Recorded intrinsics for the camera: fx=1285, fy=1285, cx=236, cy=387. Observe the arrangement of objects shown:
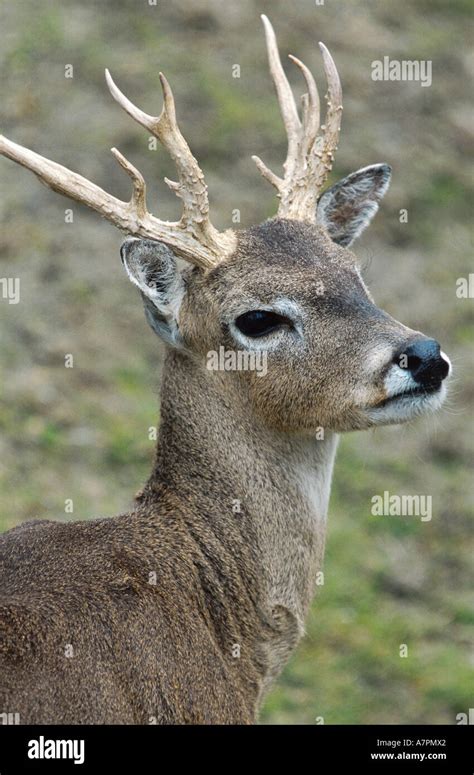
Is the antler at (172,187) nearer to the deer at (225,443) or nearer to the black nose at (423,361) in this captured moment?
the deer at (225,443)

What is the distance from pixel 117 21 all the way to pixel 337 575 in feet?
27.1

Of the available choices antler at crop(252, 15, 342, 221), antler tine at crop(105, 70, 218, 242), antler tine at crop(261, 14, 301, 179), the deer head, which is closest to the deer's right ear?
the deer head

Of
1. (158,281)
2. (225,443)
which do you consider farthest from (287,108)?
(225,443)

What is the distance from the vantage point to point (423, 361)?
246 inches

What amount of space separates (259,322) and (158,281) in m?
0.62

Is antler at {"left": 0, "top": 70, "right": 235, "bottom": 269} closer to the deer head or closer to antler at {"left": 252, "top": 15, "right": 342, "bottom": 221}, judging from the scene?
the deer head

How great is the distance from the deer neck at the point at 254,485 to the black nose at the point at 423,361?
2.45 ft

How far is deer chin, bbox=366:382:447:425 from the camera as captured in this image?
20.6 feet

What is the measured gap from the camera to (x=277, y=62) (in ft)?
26.3

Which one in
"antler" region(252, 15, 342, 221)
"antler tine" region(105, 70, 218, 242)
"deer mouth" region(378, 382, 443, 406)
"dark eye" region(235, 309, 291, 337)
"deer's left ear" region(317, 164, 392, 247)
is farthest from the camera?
"deer's left ear" region(317, 164, 392, 247)

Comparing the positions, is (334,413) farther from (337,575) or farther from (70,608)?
(337,575)

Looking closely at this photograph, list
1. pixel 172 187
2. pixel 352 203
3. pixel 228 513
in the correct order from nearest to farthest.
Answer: pixel 228 513 < pixel 172 187 < pixel 352 203

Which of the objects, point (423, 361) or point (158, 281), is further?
point (158, 281)

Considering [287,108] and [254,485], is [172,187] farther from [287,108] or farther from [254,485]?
[254,485]
